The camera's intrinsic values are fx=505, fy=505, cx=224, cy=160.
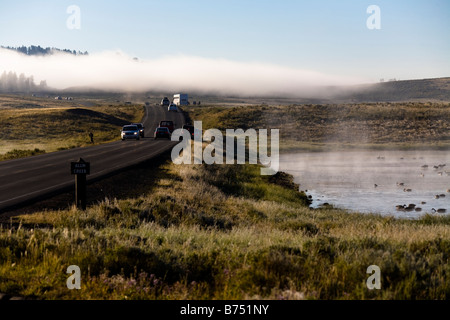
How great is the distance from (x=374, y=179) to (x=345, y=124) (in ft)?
187

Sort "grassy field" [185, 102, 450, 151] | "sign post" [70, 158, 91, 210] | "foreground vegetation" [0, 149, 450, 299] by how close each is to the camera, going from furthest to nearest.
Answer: "grassy field" [185, 102, 450, 151]
"sign post" [70, 158, 91, 210]
"foreground vegetation" [0, 149, 450, 299]

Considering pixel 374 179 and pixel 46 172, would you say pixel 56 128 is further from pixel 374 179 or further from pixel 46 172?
pixel 46 172

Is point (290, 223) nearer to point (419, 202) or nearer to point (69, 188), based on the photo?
point (69, 188)

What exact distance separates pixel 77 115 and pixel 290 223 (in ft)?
281

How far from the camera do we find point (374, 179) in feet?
130

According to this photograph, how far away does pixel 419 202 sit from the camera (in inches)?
1161

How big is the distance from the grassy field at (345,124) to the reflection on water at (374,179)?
1268cm

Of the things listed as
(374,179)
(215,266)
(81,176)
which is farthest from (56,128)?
(215,266)

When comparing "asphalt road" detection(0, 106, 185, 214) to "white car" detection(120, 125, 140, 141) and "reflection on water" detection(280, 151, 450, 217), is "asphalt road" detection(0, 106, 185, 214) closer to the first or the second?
"reflection on water" detection(280, 151, 450, 217)

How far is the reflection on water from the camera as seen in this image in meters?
29.4

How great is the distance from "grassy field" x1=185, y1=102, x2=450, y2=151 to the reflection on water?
12684 millimetres

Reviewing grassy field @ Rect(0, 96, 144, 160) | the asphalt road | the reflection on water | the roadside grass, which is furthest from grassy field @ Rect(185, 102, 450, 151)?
the asphalt road
